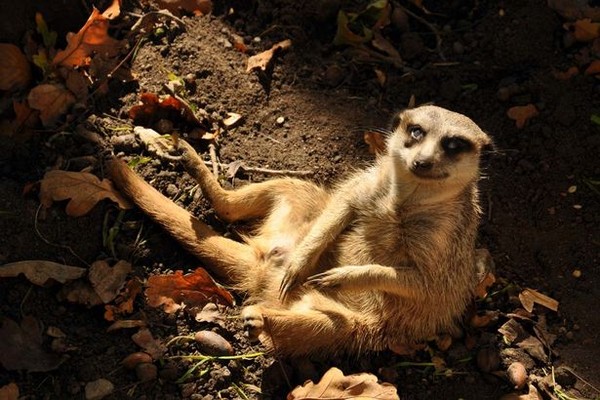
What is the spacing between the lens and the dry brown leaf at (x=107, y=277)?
2.50 meters

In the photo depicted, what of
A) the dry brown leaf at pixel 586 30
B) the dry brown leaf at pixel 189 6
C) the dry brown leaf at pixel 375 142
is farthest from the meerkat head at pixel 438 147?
the dry brown leaf at pixel 189 6

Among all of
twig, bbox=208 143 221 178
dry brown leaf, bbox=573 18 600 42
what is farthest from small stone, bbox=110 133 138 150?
dry brown leaf, bbox=573 18 600 42

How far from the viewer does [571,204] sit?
3.09 meters

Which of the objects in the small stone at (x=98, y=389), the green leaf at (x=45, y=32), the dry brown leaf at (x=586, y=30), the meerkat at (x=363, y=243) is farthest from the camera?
the dry brown leaf at (x=586, y=30)

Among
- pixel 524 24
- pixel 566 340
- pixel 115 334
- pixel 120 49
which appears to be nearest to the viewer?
pixel 115 334

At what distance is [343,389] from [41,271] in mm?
1014

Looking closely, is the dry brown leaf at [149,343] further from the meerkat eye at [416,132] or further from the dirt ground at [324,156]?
the meerkat eye at [416,132]

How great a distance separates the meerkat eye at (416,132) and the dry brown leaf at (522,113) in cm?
76

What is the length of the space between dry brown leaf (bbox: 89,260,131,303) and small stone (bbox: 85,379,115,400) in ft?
0.94

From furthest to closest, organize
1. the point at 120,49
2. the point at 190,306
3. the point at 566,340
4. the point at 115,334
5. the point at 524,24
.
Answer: the point at 524,24 → the point at 120,49 → the point at 566,340 → the point at 190,306 → the point at 115,334

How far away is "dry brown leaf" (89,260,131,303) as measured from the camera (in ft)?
8.20

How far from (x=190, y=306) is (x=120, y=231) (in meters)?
0.37

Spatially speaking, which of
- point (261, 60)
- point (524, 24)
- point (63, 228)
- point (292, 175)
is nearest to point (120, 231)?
point (63, 228)

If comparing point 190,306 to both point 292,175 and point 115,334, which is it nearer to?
point 115,334
